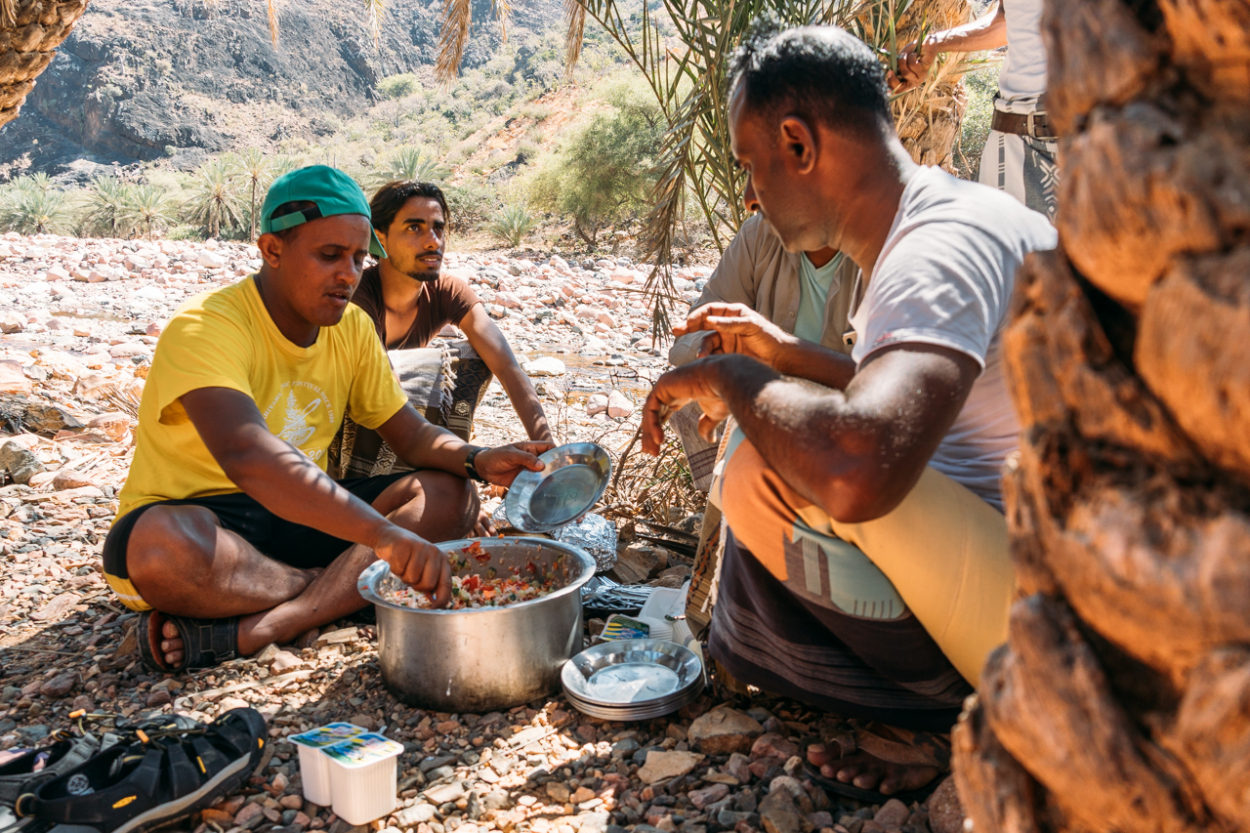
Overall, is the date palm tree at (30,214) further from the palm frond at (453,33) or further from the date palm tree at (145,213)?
the palm frond at (453,33)

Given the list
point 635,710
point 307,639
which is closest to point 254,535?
point 307,639

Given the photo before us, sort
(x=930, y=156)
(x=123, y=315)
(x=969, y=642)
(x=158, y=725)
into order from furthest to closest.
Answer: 1. (x=123, y=315)
2. (x=930, y=156)
3. (x=158, y=725)
4. (x=969, y=642)

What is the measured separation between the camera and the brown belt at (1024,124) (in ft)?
10.2

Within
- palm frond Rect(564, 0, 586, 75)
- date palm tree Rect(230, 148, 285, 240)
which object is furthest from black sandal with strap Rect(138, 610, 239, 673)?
date palm tree Rect(230, 148, 285, 240)

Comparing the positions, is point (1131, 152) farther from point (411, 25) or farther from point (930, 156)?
point (411, 25)

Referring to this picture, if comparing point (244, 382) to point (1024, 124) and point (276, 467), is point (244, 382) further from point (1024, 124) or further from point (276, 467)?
point (1024, 124)

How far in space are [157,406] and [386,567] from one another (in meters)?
0.81

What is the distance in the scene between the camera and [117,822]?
5.76 ft

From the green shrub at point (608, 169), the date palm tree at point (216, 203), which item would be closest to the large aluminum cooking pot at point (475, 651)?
the green shrub at point (608, 169)

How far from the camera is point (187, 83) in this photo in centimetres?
4578

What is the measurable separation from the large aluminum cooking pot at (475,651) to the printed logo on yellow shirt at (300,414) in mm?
685

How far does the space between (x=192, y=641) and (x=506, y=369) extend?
1.77m

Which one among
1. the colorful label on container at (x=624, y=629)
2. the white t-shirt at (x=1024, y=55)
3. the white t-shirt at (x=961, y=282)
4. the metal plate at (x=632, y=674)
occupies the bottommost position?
the colorful label on container at (x=624, y=629)

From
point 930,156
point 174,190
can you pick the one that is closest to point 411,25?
point 174,190
